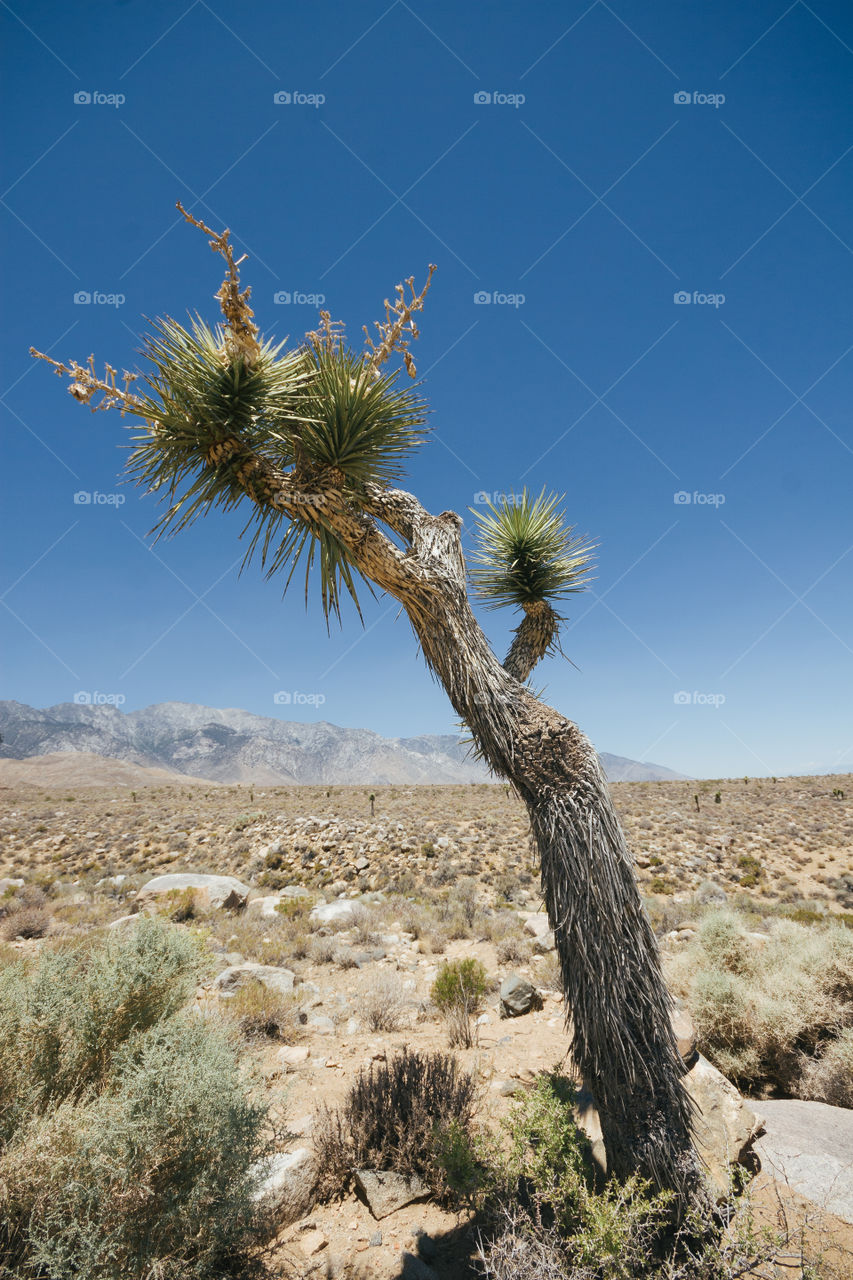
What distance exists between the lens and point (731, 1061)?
16.3 feet

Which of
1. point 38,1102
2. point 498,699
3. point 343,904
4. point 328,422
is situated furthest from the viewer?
point 343,904

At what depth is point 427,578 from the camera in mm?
3389

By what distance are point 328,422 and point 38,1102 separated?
4199mm

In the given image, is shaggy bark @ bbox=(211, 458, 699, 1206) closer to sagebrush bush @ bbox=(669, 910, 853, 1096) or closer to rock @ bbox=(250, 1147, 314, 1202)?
rock @ bbox=(250, 1147, 314, 1202)

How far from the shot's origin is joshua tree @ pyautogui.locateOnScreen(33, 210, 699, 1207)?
2896mm

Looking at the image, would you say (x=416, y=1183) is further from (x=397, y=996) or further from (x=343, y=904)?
(x=343, y=904)

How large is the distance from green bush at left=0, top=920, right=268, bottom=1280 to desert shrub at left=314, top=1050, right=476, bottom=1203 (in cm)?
73

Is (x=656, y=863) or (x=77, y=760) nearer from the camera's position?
(x=656, y=863)

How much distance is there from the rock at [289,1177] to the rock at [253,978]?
119 inches

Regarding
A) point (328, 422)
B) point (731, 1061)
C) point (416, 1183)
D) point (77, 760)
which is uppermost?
point (328, 422)

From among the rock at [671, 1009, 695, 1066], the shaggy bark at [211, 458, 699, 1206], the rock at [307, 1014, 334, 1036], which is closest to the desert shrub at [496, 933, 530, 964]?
the rock at [307, 1014, 334, 1036]

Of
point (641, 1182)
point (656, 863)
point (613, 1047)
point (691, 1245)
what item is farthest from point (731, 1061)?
point (656, 863)

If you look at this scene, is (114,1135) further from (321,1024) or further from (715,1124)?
(321,1024)

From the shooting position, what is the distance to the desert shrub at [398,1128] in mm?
3547
